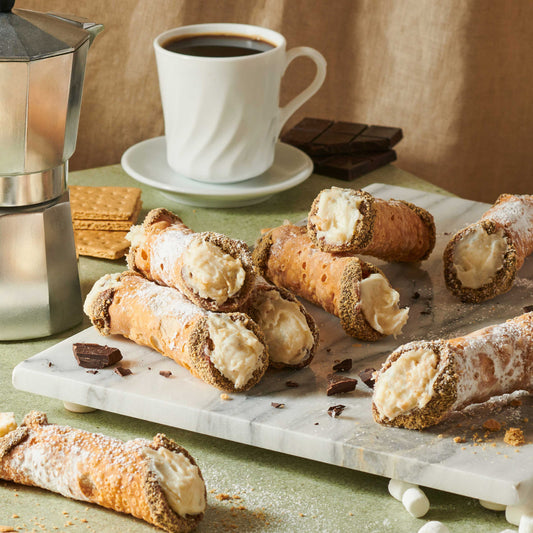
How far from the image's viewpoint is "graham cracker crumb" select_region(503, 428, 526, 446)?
94 cm

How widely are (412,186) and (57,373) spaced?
1004mm

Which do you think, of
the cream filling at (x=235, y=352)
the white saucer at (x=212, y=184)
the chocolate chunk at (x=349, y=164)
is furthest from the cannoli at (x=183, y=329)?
the chocolate chunk at (x=349, y=164)

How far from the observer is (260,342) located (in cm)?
103

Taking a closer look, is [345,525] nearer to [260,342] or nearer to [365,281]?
[260,342]

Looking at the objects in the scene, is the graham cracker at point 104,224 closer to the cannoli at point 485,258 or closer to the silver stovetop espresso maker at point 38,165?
the silver stovetop espresso maker at point 38,165

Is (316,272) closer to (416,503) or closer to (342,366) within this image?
(342,366)

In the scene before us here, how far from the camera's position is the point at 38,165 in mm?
1161

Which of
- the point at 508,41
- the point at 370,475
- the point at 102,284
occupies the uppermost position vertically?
the point at 508,41

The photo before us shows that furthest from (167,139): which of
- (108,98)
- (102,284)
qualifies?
(102,284)

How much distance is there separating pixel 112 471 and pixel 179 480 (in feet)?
0.22

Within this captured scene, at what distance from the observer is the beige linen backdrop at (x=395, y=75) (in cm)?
210

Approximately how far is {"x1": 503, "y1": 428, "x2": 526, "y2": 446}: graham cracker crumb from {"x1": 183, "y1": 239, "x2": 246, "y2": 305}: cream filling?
35 cm

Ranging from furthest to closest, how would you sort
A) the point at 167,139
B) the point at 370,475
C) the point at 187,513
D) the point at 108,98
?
the point at 108,98, the point at 167,139, the point at 370,475, the point at 187,513

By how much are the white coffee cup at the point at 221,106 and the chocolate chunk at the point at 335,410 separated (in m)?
0.76
